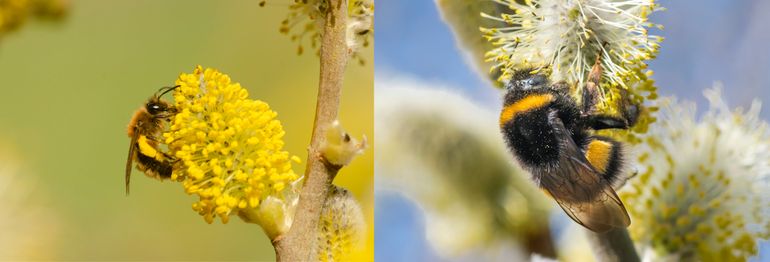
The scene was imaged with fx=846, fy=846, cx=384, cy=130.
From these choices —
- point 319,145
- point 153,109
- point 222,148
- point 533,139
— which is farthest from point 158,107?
point 533,139

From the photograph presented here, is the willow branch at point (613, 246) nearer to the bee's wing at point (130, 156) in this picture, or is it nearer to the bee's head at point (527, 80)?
the bee's head at point (527, 80)

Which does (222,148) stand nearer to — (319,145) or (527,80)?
(319,145)

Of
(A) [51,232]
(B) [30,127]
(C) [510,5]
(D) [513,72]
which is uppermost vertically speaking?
(C) [510,5]

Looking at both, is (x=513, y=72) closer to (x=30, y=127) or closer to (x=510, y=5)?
(x=510, y=5)

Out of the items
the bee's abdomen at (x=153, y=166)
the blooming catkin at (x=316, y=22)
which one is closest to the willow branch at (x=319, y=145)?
the blooming catkin at (x=316, y=22)

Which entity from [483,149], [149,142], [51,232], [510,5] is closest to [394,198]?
[483,149]

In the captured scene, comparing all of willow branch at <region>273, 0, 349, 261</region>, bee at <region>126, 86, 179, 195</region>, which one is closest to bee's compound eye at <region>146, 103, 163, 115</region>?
bee at <region>126, 86, 179, 195</region>
